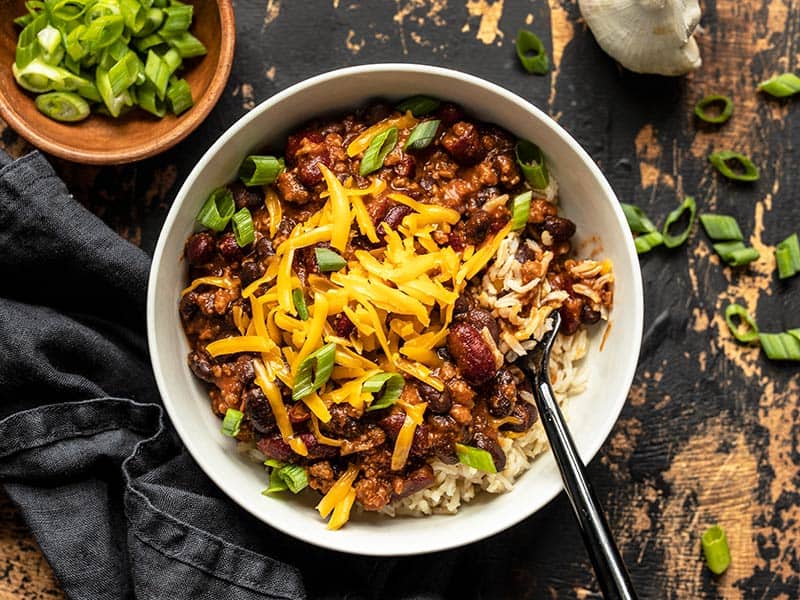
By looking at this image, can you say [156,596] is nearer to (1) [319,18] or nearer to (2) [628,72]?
(1) [319,18]

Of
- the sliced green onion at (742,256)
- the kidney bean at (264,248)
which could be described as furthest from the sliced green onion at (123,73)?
the sliced green onion at (742,256)

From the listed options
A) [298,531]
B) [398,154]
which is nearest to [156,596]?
[298,531]

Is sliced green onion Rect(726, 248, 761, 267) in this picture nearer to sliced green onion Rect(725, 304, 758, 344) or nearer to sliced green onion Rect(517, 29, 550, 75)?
sliced green onion Rect(725, 304, 758, 344)

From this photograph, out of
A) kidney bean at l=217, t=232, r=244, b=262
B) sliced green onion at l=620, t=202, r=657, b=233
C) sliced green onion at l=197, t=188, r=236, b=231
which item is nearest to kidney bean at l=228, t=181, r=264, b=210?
sliced green onion at l=197, t=188, r=236, b=231

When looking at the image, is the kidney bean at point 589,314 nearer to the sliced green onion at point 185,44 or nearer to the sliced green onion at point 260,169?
the sliced green onion at point 260,169

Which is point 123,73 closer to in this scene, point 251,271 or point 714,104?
point 251,271

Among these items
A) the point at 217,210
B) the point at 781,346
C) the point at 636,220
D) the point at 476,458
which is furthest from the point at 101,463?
the point at 781,346
